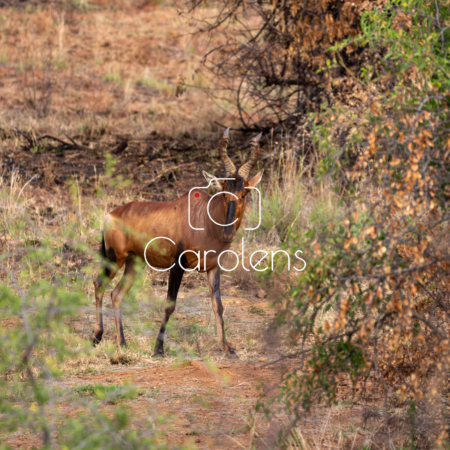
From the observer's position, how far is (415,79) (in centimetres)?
452

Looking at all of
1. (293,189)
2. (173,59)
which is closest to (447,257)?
(293,189)

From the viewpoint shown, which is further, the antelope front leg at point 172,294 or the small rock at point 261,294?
the small rock at point 261,294

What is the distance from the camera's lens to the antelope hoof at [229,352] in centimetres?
724

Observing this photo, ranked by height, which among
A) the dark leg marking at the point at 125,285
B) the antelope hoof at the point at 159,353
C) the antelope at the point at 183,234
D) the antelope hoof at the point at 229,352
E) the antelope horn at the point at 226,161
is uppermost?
the antelope horn at the point at 226,161

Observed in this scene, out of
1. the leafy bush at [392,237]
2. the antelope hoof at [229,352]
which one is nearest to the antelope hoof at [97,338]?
the antelope hoof at [229,352]

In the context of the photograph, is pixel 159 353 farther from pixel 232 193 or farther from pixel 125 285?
pixel 232 193

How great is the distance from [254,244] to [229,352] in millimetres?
3287

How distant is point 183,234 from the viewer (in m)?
7.54

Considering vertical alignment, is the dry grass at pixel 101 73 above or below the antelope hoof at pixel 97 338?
above

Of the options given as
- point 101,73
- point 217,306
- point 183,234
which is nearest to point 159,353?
point 217,306

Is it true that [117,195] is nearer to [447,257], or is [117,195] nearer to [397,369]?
[397,369]

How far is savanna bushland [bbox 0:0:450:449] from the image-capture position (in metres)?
4.31

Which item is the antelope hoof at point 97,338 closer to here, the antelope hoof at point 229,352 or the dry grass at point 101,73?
the antelope hoof at point 229,352

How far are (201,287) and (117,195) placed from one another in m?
3.36
